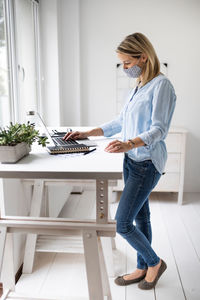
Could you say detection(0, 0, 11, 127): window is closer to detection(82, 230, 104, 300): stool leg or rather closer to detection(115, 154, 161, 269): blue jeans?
detection(115, 154, 161, 269): blue jeans

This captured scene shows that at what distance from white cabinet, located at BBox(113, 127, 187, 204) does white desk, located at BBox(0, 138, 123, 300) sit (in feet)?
5.65

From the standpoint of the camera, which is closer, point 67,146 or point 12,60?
point 67,146

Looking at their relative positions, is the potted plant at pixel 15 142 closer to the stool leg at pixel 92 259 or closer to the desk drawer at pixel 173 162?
the stool leg at pixel 92 259

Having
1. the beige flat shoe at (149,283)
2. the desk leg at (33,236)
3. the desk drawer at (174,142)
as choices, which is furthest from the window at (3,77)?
the desk drawer at (174,142)

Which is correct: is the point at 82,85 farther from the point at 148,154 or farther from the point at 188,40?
the point at 148,154

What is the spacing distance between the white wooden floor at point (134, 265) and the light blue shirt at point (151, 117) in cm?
75

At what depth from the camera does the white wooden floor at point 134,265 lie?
67.5 inches

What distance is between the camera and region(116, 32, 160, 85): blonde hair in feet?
4.63

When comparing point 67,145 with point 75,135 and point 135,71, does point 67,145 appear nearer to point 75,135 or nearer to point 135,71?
point 75,135

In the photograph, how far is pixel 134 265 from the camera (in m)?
2.00

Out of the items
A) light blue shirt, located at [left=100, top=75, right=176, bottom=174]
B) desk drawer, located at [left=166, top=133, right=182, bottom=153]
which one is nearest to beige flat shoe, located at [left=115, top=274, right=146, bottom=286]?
light blue shirt, located at [left=100, top=75, right=176, bottom=174]

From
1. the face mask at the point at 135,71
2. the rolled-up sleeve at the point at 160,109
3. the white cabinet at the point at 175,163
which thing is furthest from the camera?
the white cabinet at the point at 175,163

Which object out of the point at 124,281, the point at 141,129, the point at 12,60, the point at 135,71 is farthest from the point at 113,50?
the point at 124,281

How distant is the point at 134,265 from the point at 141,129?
1.02 meters
